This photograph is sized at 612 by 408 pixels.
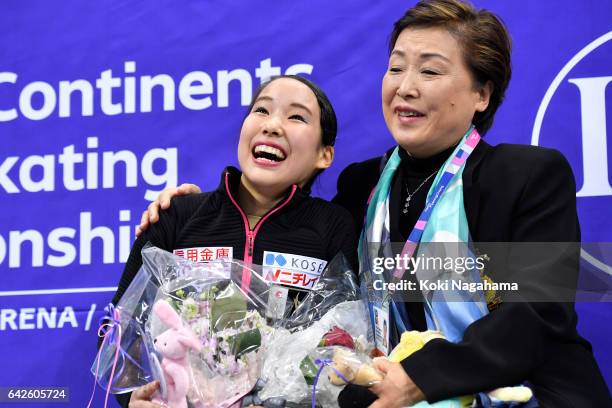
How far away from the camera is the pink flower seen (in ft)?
5.17

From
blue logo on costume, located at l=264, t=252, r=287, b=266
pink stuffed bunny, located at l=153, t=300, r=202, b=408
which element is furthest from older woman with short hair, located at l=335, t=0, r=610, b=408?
pink stuffed bunny, located at l=153, t=300, r=202, b=408

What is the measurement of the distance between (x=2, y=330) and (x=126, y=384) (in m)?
0.91

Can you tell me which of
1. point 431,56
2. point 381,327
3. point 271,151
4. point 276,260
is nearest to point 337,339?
point 381,327

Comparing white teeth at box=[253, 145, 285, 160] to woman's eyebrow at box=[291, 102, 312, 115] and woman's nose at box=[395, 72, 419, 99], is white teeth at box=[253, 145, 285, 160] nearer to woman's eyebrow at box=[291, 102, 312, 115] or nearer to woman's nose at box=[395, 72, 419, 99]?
woman's eyebrow at box=[291, 102, 312, 115]

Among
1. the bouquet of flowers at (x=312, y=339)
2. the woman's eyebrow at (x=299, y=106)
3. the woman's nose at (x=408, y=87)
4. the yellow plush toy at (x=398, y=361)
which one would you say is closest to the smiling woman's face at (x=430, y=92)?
the woman's nose at (x=408, y=87)

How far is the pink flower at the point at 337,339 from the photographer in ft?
5.17

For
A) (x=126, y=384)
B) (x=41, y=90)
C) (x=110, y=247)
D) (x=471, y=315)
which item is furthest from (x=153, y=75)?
(x=471, y=315)

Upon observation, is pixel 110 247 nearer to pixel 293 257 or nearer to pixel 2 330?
pixel 2 330

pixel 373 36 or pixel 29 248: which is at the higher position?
pixel 373 36

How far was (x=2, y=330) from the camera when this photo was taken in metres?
2.37

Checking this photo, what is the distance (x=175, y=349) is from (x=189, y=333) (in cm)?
4

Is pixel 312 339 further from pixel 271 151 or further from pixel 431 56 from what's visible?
pixel 431 56

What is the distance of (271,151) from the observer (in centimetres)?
189

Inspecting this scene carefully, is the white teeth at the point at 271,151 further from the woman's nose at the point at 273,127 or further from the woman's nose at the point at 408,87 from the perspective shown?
the woman's nose at the point at 408,87
